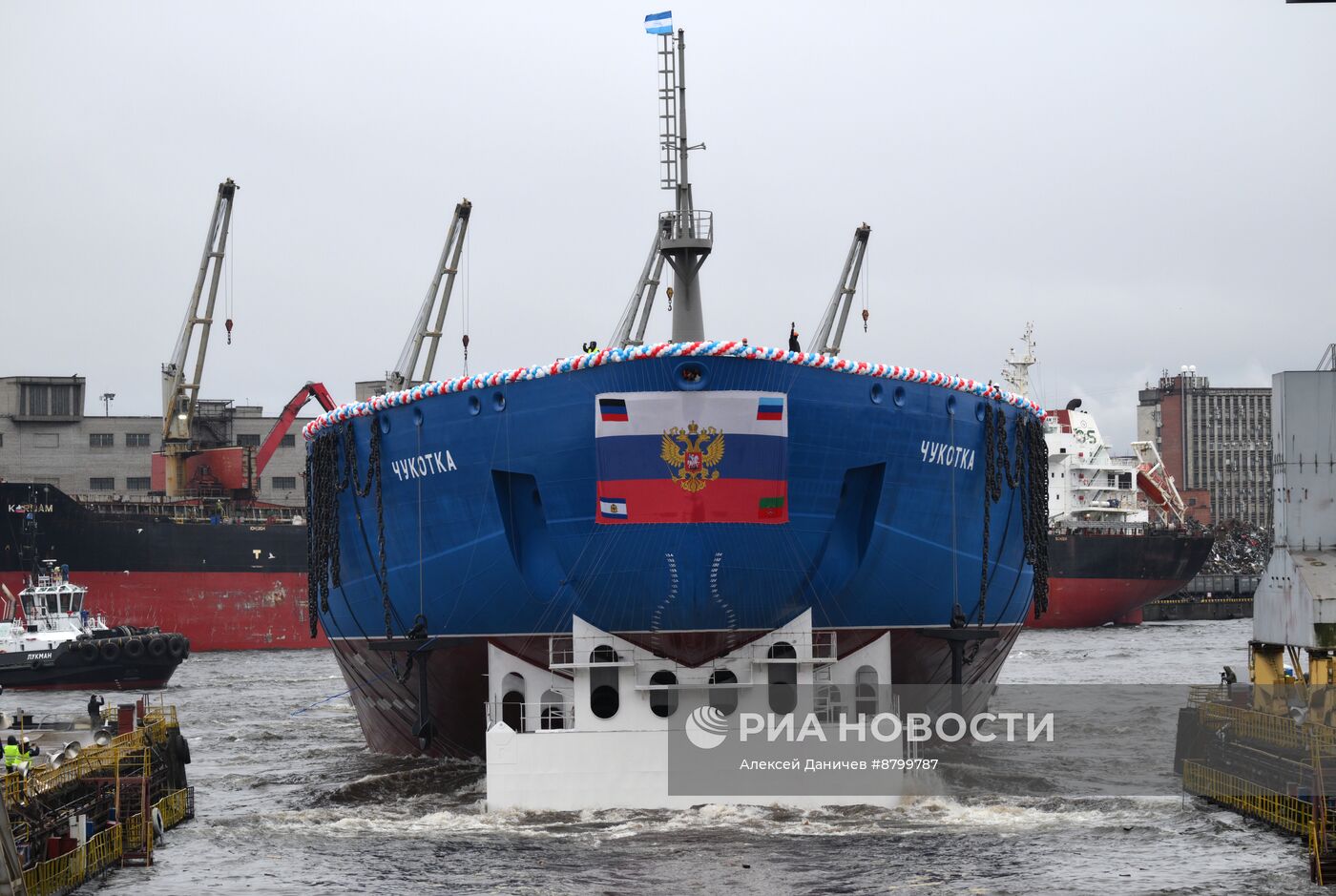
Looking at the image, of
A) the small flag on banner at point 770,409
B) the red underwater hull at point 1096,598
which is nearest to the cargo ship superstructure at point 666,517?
the small flag on banner at point 770,409

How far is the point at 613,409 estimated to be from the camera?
21562mm

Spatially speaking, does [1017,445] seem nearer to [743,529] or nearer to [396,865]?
[743,529]

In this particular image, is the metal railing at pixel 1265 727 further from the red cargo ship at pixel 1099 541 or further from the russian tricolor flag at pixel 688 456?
the red cargo ship at pixel 1099 541

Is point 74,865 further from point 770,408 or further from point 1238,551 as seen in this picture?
point 1238,551

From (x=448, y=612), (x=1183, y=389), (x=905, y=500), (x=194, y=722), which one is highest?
(x=1183, y=389)

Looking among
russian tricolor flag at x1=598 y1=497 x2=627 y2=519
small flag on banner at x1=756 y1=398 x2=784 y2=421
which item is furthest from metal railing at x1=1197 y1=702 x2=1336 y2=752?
russian tricolor flag at x1=598 y1=497 x2=627 y2=519

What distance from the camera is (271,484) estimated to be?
7994 cm

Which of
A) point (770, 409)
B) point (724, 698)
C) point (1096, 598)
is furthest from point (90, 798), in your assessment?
point (1096, 598)

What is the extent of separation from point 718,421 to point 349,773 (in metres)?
9.90

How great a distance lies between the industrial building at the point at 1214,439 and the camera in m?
136

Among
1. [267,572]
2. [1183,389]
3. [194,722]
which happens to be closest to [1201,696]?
[194,722]

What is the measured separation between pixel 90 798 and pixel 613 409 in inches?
327

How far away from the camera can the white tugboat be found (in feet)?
149

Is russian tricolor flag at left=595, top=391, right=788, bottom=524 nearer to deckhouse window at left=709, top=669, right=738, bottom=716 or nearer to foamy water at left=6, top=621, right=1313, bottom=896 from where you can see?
deckhouse window at left=709, top=669, right=738, bottom=716
